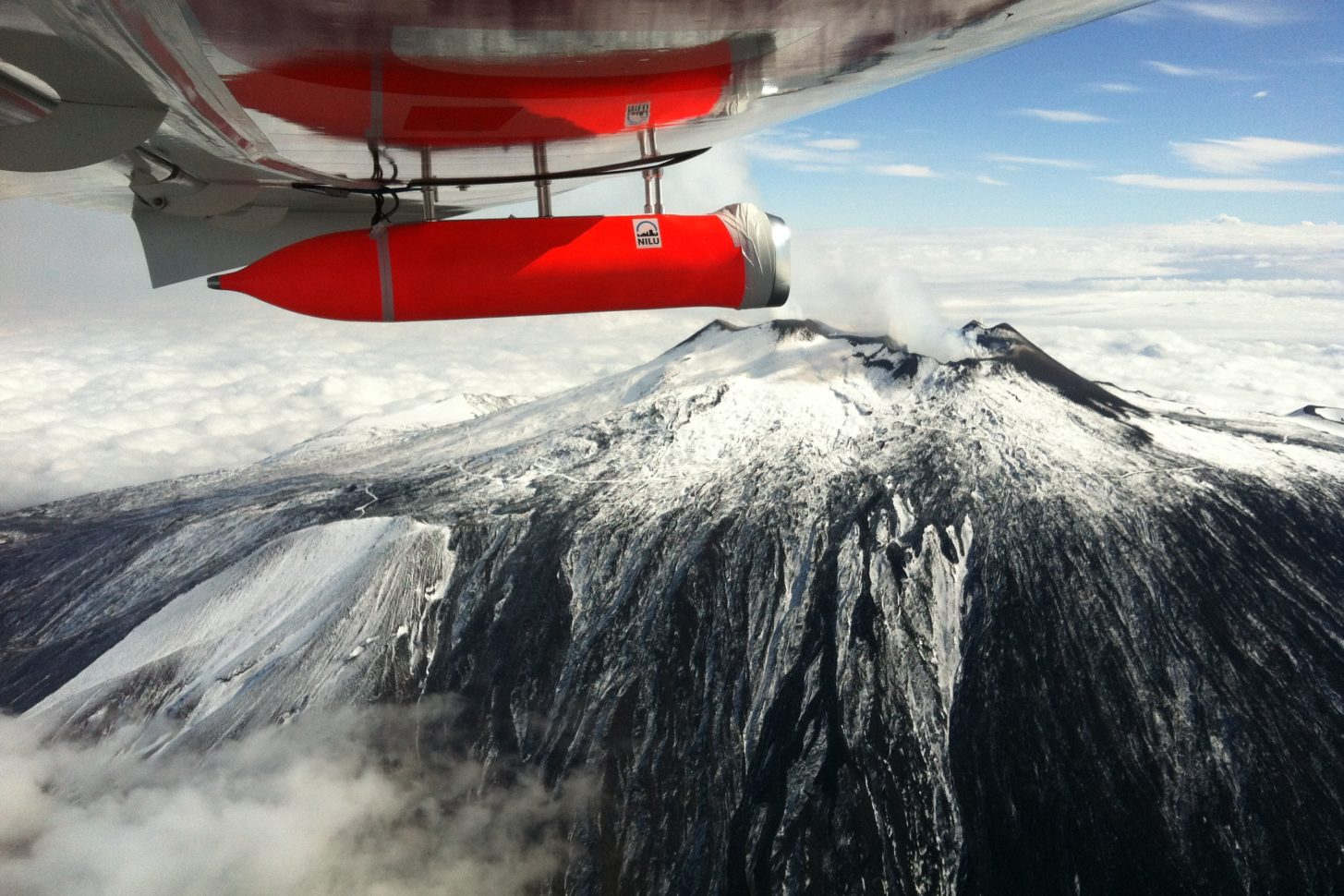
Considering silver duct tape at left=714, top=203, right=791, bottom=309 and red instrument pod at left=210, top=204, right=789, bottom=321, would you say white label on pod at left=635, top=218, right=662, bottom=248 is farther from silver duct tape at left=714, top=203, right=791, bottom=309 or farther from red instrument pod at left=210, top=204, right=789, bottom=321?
silver duct tape at left=714, top=203, right=791, bottom=309

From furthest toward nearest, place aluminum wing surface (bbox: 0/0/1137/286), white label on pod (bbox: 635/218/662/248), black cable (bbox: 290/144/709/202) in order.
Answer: black cable (bbox: 290/144/709/202)
white label on pod (bbox: 635/218/662/248)
aluminum wing surface (bbox: 0/0/1137/286)

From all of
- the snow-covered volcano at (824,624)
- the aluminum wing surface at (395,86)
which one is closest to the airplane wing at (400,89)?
the aluminum wing surface at (395,86)

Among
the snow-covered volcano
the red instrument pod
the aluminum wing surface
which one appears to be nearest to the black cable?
the aluminum wing surface

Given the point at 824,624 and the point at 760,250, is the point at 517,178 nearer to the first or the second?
the point at 760,250

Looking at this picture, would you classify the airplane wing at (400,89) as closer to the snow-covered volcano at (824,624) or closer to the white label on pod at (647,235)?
the white label on pod at (647,235)

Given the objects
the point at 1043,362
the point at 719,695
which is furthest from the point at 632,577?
the point at 1043,362
